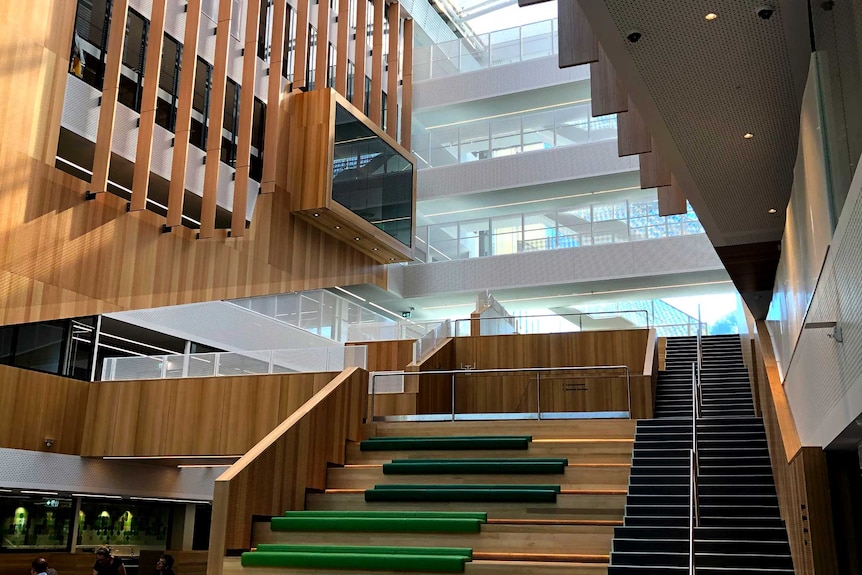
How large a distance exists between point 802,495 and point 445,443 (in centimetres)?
571

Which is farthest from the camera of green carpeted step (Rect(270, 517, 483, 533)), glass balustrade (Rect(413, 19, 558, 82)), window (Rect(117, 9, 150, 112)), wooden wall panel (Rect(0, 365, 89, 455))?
glass balustrade (Rect(413, 19, 558, 82))

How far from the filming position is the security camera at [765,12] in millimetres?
5371

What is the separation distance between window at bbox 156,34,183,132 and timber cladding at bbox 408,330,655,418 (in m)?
7.07

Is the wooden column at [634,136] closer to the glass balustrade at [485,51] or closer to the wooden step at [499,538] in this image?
the wooden step at [499,538]

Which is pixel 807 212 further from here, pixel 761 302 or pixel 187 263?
pixel 761 302

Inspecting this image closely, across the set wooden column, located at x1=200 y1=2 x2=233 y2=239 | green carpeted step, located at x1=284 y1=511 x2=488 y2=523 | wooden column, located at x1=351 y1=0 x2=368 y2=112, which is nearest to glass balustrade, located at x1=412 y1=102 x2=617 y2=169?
wooden column, located at x1=351 y1=0 x2=368 y2=112

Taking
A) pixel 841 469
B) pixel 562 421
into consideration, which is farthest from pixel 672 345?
pixel 841 469

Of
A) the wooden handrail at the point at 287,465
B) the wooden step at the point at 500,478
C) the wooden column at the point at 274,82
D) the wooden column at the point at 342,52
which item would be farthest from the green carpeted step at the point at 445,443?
the wooden column at the point at 342,52

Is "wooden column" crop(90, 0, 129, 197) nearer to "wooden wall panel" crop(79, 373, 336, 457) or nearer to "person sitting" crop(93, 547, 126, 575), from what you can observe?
"wooden wall panel" crop(79, 373, 336, 457)

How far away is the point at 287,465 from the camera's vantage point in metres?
10.4

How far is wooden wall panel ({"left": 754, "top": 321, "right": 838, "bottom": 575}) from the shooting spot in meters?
6.04

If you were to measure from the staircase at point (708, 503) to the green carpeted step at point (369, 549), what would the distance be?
1.52m

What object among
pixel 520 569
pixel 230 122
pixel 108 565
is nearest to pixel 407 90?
pixel 230 122

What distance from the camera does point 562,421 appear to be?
38.4 ft
